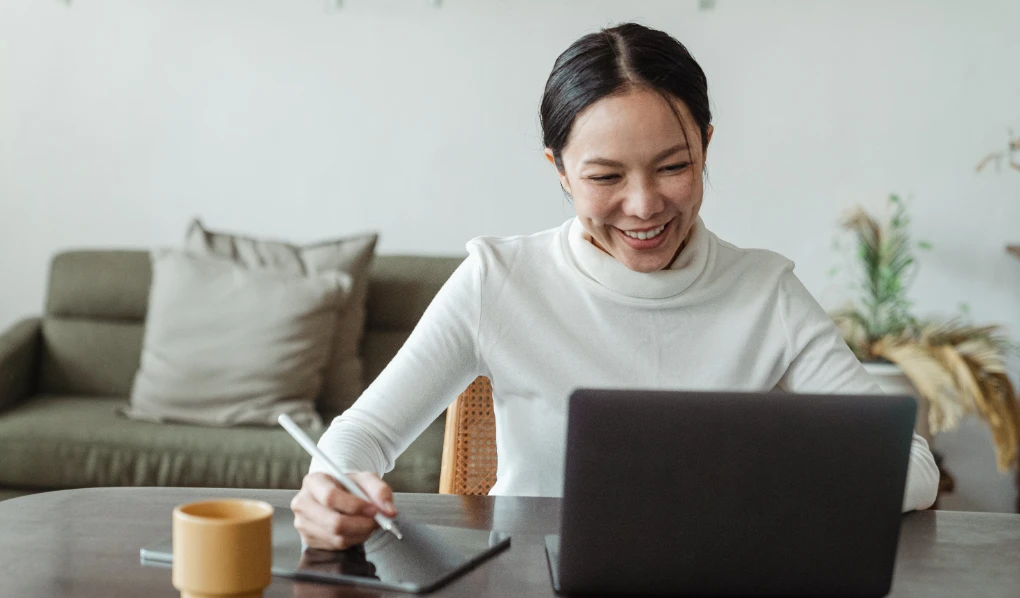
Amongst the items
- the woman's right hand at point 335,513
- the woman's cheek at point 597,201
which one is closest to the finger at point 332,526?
the woman's right hand at point 335,513

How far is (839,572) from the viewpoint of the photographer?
811 millimetres

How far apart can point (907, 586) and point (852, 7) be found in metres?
2.47

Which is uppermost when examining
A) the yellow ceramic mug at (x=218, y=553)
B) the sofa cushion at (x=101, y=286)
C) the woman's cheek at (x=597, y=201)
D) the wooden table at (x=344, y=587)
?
the woman's cheek at (x=597, y=201)

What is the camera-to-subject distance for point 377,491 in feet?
3.26

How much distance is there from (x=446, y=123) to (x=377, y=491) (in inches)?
91.5

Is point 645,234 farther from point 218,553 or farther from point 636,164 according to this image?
point 218,553

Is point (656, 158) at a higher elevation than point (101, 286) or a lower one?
higher

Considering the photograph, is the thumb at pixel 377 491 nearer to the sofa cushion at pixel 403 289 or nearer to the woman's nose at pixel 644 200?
the woman's nose at pixel 644 200

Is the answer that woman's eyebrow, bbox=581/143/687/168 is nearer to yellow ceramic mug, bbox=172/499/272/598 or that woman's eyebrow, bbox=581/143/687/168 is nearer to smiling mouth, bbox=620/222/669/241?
smiling mouth, bbox=620/222/669/241

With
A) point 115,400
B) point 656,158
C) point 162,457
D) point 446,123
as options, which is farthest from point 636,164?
point 115,400

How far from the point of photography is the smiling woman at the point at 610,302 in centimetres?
127

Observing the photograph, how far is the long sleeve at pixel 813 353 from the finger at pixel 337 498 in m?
0.62

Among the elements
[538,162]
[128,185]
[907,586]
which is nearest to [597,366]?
[907,586]

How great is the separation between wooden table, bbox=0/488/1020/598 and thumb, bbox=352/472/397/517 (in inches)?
3.9
